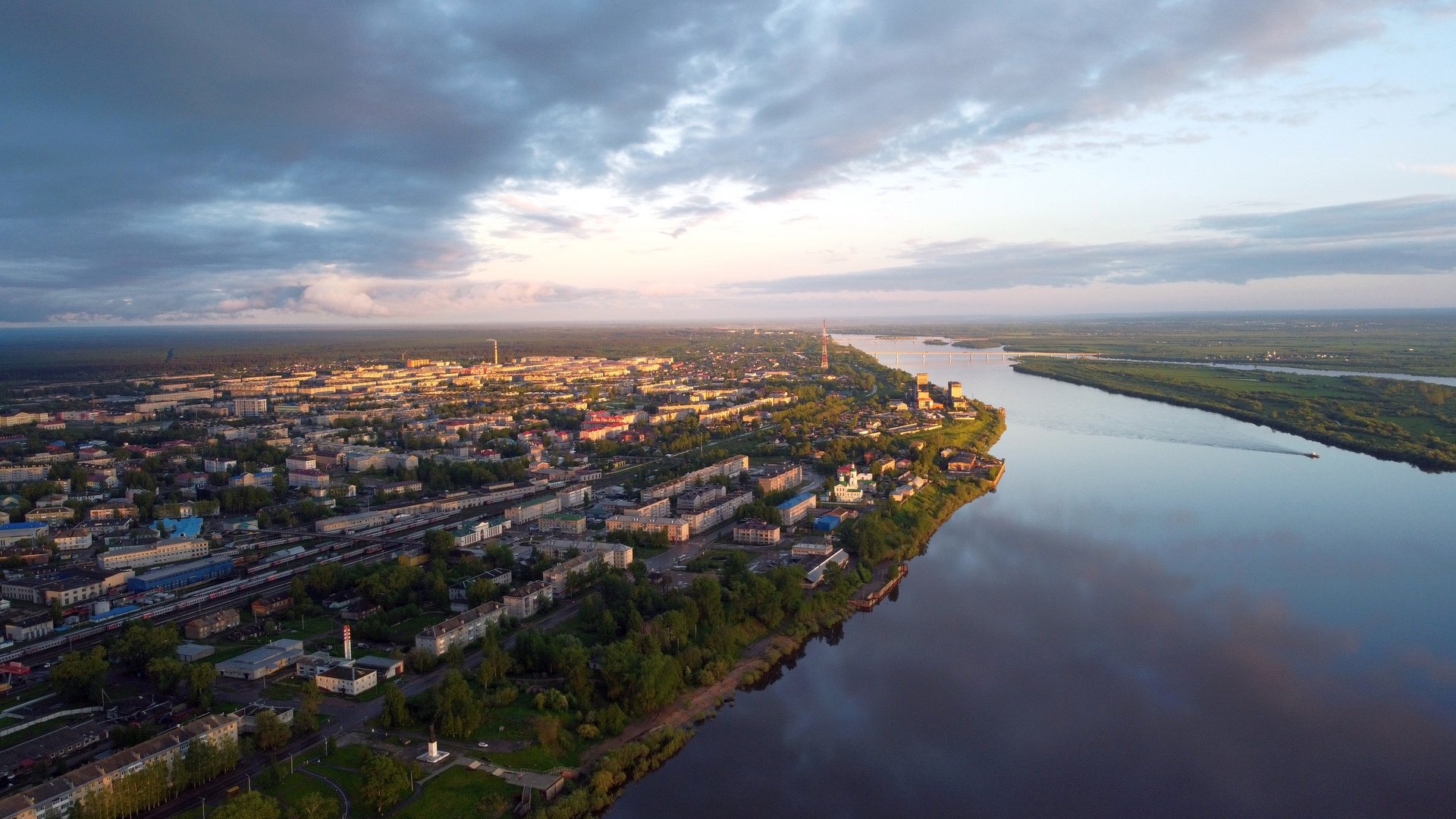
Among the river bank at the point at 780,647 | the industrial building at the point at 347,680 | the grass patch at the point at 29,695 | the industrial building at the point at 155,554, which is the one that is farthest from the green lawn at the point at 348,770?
the industrial building at the point at 155,554

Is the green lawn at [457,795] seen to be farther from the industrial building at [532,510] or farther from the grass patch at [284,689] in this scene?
the industrial building at [532,510]

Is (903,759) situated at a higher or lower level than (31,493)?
lower

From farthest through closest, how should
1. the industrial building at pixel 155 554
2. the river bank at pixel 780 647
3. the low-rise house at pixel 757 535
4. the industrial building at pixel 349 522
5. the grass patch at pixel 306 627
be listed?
the industrial building at pixel 349 522 < the low-rise house at pixel 757 535 < the industrial building at pixel 155 554 < the grass patch at pixel 306 627 < the river bank at pixel 780 647

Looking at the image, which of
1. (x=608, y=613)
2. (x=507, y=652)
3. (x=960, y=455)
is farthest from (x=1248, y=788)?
(x=960, y=455)

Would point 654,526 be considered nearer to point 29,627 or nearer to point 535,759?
point 535,759

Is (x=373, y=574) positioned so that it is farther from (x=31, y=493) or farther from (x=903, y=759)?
(x=31, y=493)

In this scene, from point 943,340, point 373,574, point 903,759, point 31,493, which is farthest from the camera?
point 943,340
